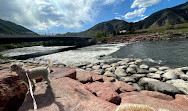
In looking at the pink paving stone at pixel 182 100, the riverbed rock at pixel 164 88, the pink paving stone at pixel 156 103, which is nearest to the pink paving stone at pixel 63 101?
the pink paving stone at pixel 156 103

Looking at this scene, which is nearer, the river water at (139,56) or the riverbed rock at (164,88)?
the riverbed rock at (164,88)

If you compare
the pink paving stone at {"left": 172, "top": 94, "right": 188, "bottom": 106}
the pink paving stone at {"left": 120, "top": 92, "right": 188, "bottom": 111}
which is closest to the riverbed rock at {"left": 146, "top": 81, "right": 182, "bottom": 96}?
the pink paving stone at {"left": 172, "top": 94, "right": 188, "bottom": 106}

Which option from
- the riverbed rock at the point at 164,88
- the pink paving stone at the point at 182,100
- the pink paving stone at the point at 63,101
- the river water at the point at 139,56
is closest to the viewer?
the pink paving stone at the point at 63,101

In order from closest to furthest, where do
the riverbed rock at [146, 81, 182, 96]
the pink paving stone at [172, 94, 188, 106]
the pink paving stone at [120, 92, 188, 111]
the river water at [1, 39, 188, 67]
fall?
the pink paving stone at [120, 92, 188, 111] → the pink paving stone at [172, 94, 188, 106] → the riverbed rock at [146, 81, 182, 96] → the river water at [1, 39, 188, 67]

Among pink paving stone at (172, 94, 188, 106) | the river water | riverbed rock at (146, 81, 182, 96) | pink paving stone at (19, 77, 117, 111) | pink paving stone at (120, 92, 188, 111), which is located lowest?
the river water

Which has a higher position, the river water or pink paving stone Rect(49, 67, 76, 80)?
pink paving stone Rect(49, 67, 76, 80)

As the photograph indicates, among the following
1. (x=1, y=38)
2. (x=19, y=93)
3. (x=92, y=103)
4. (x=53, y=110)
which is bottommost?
(x=92, y=103)

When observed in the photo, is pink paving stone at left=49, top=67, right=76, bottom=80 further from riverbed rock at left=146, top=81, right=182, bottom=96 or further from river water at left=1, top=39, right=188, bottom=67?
river water at left=1, top=39, right=188, bottom=67

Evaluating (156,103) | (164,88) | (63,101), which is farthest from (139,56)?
(63,101)

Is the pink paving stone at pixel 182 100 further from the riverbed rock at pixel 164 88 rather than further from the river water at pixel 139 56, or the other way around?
the river water at pixel 139 56

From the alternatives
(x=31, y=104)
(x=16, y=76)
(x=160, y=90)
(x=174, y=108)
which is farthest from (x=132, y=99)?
(x=16, y=76)

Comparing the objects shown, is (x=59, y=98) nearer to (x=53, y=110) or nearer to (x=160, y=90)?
(x=53, y=110)

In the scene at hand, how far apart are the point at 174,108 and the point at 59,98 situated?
3.82 m

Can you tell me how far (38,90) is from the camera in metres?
3.06
